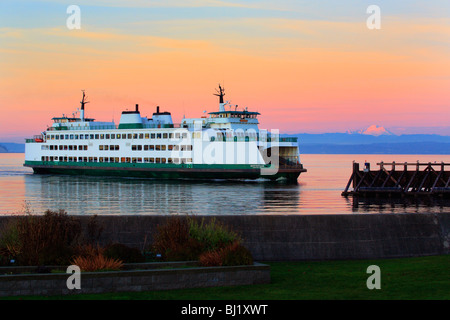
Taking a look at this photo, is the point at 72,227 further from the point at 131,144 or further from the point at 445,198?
the point at 131,144

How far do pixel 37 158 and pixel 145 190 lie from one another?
43.3 metres

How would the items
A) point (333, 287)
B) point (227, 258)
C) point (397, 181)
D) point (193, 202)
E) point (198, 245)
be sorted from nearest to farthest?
point (333, 287)
point (227, 258)
point (198, 245)
point (193, 202)
point (397, 181)

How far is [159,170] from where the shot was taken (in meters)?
80.9

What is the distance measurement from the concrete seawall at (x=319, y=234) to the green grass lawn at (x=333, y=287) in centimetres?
166

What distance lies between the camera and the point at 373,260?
15.8m

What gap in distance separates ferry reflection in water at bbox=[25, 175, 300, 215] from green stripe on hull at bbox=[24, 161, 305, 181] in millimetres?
5065

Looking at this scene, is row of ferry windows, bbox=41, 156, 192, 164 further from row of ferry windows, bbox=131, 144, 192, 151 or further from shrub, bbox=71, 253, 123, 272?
shrub, bbox=71, 253, 123, 272

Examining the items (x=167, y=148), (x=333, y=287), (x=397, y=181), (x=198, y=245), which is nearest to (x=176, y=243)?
(x=198, y=245)

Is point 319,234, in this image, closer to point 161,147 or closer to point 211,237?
point 211,237

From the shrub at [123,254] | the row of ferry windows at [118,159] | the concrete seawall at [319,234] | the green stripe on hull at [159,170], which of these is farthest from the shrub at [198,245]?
the row of ferry windows at [118,159]

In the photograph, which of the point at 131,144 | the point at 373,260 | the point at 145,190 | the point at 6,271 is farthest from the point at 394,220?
the point at 131,144

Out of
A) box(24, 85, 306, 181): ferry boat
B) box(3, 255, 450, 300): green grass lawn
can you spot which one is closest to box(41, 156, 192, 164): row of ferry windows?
box(24, 85, 306, 181): ferry boat

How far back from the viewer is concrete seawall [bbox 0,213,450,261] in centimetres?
1583

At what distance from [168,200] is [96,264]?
129 feet
